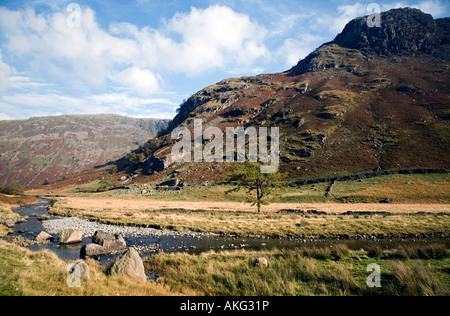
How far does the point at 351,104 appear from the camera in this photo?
336 feet

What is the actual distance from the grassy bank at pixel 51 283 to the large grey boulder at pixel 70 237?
1092cm

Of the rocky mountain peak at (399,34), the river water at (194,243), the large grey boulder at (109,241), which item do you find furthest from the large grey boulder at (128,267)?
the rocky mountain peak at (399,34)

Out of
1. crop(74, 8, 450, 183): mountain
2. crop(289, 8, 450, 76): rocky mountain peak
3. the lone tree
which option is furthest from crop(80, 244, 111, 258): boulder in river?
crop(289, 8, 450, 76): rocky mountain peak

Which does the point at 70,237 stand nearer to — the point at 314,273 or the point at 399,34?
the point at 314,273

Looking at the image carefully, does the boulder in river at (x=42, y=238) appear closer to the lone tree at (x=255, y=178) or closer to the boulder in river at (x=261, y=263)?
the boulder in river at (x=261, y=263)

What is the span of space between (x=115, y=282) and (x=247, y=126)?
10979 centimetres

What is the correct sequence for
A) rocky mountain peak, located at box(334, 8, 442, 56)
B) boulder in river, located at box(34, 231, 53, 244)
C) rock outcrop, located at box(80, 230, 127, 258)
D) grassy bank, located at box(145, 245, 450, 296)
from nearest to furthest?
1. grassy bank, located at box(145, 245, 450, 296)
2. rock outcrop, located at box(80, 230, 127, 258)
3. boulder in river, located at box(34, 231, 53, 244)
4. rocky mountain peak, located at box(334, 8, 442, 56)

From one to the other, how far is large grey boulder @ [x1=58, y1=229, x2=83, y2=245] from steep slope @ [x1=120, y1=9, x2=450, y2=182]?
62.6 meters

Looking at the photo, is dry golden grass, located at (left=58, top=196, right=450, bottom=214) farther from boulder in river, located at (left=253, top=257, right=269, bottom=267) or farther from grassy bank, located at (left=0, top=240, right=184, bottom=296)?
grassy bank, located at (left=0, top=240, right=184, bottom=296)

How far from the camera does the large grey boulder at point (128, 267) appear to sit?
462 inches

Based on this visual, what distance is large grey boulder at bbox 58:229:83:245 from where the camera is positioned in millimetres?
22438

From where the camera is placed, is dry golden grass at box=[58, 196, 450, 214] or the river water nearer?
the river water

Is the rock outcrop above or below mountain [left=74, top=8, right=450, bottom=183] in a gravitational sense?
below

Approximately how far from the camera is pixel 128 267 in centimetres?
1198
